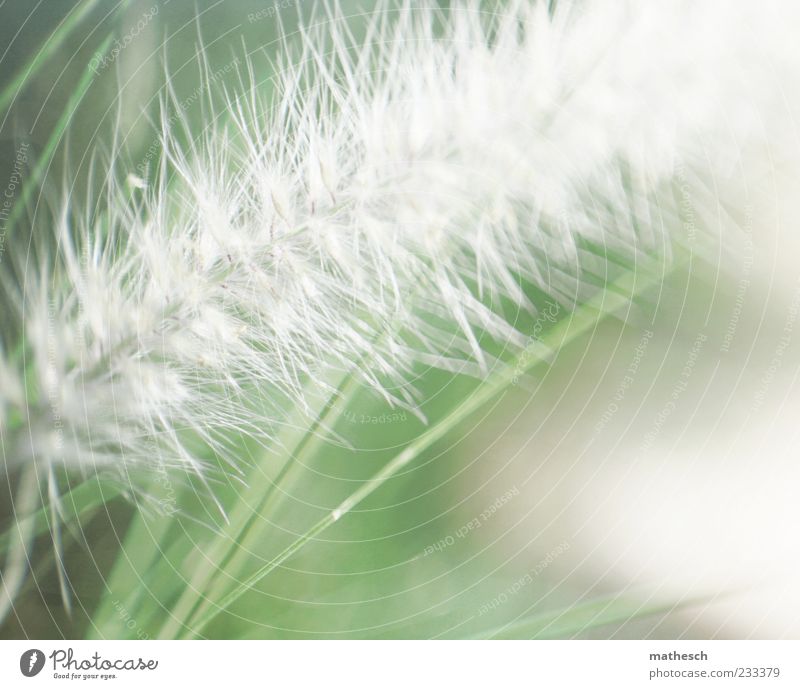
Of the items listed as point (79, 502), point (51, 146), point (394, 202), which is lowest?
point (79, 502)

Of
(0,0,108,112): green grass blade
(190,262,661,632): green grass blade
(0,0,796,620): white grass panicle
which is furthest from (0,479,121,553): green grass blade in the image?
(0,0,108,112): green grass blade

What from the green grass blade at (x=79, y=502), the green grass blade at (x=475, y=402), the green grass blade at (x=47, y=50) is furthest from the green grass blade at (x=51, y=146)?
the green grass blade at (x=475, y=402)

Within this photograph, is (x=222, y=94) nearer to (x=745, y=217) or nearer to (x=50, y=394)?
(x=50, y=394)

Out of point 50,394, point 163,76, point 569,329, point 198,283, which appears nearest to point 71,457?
point 50,394

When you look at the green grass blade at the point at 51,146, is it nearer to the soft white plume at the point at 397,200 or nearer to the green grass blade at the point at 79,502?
the soft white plume at the point at 397,200

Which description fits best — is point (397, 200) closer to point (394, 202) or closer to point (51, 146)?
point (394, 202)

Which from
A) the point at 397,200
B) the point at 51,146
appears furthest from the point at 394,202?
the point at 51,146

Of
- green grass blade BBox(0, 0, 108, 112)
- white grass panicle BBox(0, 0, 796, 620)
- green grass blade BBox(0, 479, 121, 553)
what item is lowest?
green grass blade BBox(0, 479, 121, 553)

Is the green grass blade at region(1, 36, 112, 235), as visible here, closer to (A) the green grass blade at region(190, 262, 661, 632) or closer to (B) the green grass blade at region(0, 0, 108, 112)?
(B) the green grass blade at region(0, 0, 108, 112)

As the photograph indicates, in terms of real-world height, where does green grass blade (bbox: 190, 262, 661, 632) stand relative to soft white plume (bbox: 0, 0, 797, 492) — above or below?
below
